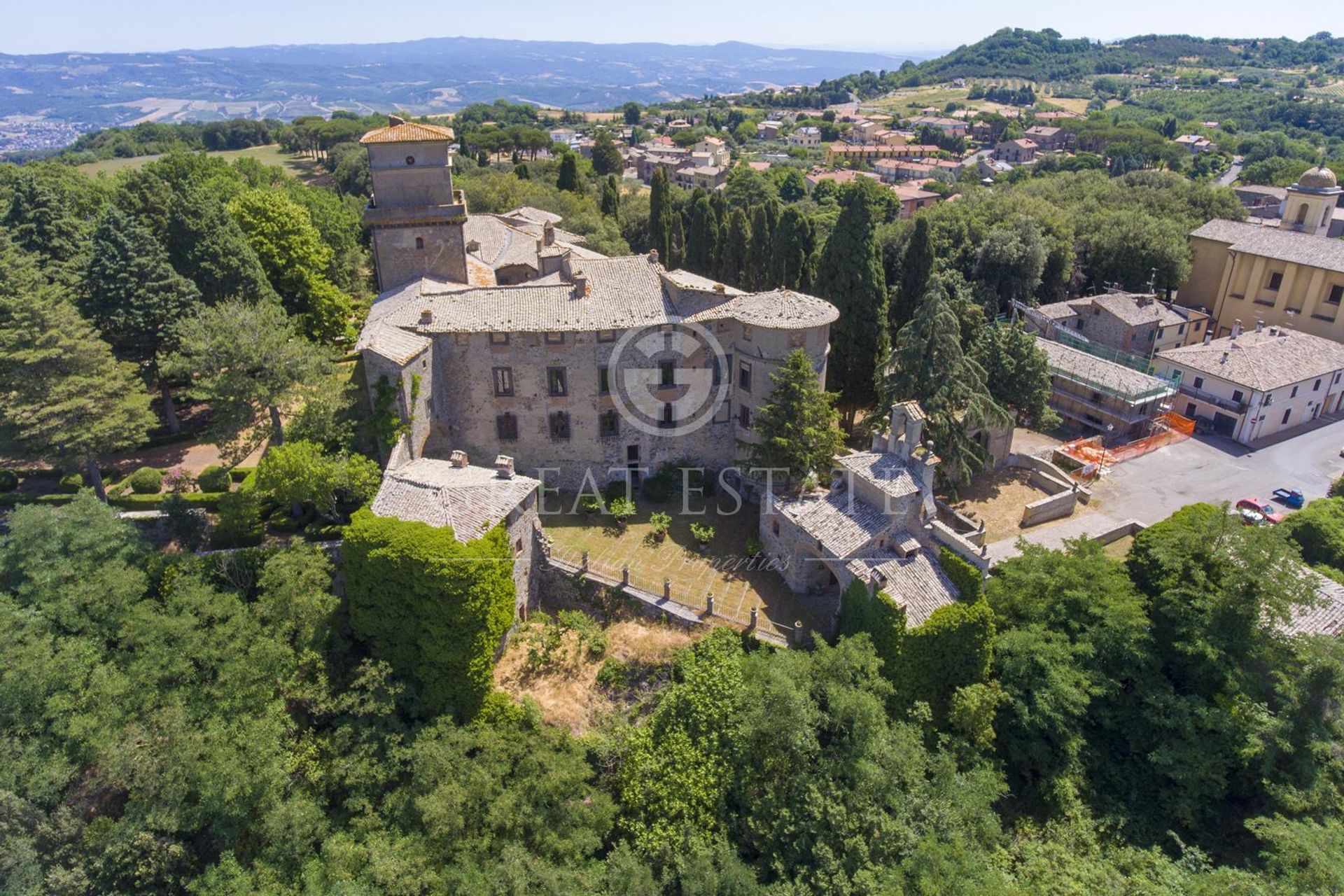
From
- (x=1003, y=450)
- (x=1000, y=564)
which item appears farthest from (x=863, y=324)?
(x=1000, y=564)

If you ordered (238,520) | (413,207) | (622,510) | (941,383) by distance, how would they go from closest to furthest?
1. (238,520)
2. (941,383)
3. (622,510)
4. (413,207)

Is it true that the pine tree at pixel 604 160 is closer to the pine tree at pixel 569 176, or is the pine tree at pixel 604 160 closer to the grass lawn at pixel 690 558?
the pine tree at pixel 569 176

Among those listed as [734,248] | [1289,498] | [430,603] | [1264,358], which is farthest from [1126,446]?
[430,603]

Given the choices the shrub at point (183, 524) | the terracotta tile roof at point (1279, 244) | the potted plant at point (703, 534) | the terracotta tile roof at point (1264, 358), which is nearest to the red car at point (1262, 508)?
the terracotta tile roof at point (1264, 358)

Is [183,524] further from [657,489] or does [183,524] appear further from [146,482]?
[657,489]

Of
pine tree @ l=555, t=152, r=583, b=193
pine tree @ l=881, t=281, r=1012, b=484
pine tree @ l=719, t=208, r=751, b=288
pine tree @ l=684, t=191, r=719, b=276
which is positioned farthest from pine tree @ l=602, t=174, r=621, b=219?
pine tree @ l=881, t=281, r=1012, b=484

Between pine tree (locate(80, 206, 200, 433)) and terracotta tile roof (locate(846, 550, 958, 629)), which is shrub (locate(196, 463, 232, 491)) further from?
terracotta tile roof (locate(846, 550, 958, 629))
